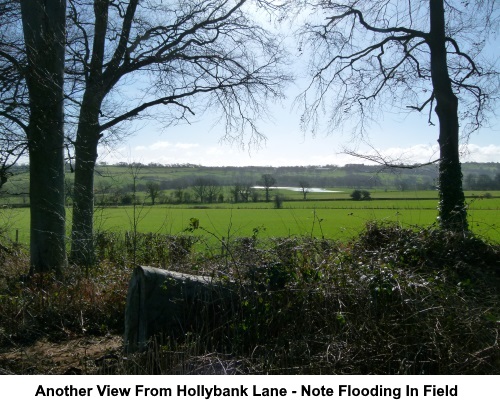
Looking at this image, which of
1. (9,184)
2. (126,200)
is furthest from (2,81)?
(126,200)

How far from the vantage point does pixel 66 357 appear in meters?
6.26

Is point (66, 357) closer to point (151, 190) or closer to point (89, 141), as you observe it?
point (151, 190)

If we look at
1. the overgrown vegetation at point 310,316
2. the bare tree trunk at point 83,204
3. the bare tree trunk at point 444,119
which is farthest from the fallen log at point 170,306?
the bare tree trunk at point 444,119

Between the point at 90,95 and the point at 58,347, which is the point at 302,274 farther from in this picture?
the point at 90,95

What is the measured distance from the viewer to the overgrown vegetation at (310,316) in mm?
5352

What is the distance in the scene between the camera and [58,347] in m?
6.71

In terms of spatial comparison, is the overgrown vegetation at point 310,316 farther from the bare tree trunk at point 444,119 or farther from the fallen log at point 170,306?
the bare tree trunk at point 444,119

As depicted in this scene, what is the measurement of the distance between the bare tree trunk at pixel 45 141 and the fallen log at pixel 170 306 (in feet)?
15.4

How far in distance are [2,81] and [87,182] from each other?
140 inches

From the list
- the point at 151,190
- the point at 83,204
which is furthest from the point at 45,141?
the point at 151,190

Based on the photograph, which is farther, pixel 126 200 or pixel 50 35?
pixel 126 200

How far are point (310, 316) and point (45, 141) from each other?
281 inches

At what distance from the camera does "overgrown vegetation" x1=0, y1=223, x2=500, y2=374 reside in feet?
17.6

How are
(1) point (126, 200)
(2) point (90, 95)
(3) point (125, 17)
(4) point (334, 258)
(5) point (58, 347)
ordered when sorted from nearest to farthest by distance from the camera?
(5) point (58, 347) < (4) point (334, 258) < (1) point (126, 200) < (2) point (90, 95) < (3) point (125, 17)
